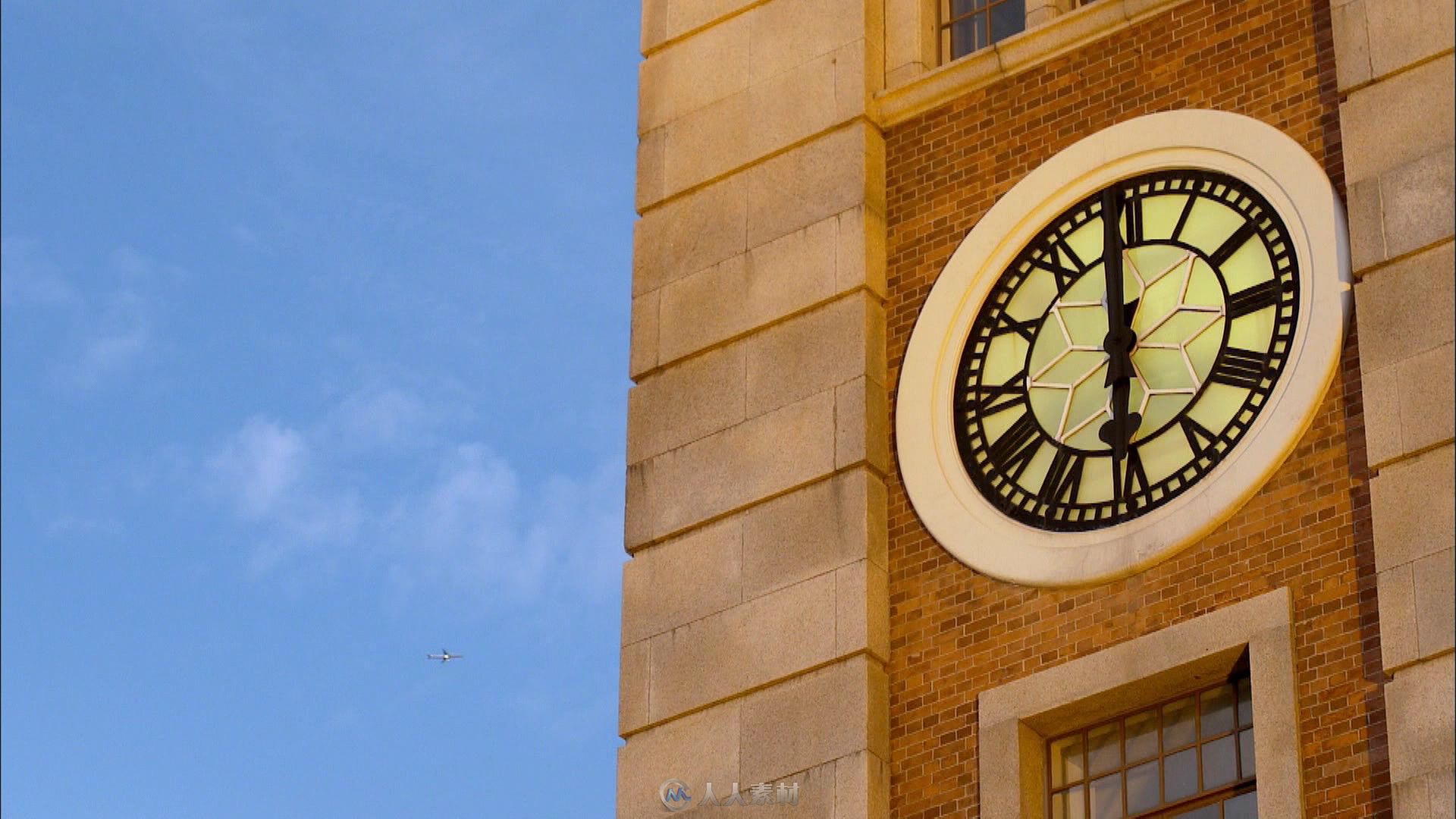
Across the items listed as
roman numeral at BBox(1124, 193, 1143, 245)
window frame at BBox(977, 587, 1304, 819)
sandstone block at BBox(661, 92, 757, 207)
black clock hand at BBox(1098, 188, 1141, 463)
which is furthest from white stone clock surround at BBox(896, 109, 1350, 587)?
sandstone block at BBox(661, 92, 757, 207)

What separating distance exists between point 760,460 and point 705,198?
8.66 ft

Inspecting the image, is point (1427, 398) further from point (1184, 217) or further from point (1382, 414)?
point (1184, 217)

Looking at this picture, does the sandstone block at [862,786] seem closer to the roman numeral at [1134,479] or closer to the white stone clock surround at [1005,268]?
the white stone clock surround at [1005,268]

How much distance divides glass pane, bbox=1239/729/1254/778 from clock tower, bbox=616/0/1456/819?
51 mm

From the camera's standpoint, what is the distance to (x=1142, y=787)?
23250 millimetres

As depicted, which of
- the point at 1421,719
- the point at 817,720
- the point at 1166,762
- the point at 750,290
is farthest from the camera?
the point at 750,290

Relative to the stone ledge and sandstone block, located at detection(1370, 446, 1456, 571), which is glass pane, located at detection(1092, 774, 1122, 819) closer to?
sandstone block, located at detection(1370, 446, 1456, 571)

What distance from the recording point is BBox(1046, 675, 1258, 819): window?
22766 mm

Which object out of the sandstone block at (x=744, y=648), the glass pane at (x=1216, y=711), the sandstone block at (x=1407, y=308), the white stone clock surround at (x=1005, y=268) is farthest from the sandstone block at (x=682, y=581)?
the sandstone block at (x=1407, y=308)

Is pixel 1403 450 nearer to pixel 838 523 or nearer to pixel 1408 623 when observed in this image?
pixel 1408 623

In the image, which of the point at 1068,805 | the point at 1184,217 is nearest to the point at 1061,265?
the point at 1184,217

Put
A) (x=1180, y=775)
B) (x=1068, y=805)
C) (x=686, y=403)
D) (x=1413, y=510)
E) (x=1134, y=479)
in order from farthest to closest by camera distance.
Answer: (x=686, y=403)
(x=1134, y=479)
(x=1068, y=805)
(x=1180, y=775)
(x=1413, y=510)

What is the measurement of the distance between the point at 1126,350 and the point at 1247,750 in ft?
10.1

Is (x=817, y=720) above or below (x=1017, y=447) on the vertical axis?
below
